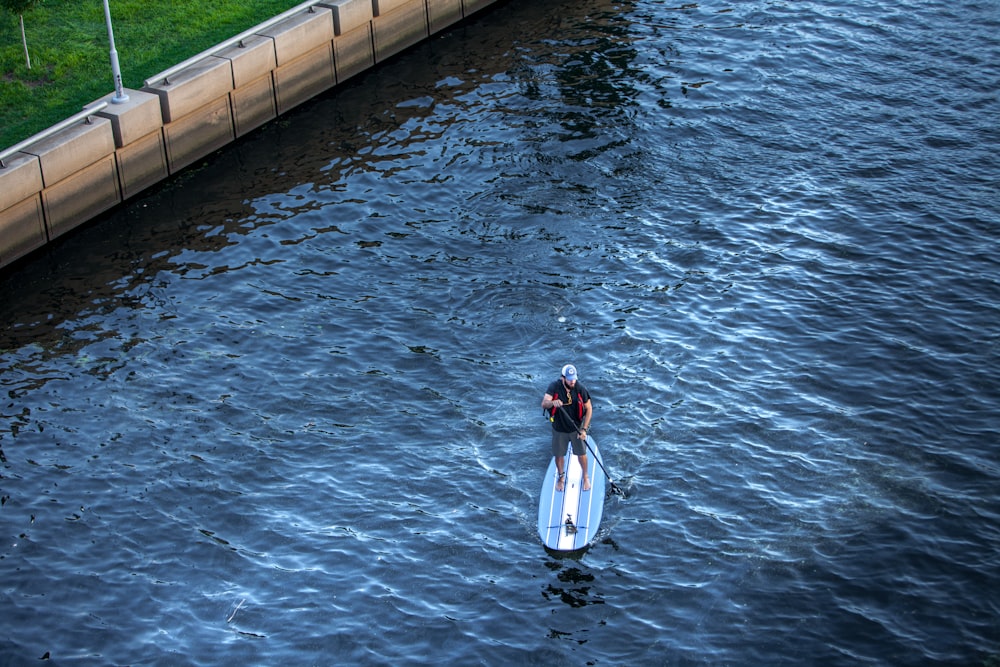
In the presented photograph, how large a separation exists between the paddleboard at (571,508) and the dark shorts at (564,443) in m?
0.29

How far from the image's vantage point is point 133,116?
29500 millimetres

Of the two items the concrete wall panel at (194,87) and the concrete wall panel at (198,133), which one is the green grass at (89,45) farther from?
the concrete wall panel at (198,133)

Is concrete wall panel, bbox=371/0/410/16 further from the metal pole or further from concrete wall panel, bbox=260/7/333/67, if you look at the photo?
the metal pole

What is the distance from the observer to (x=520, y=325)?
25.5 meters

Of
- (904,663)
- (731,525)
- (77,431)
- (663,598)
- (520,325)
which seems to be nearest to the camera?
(904,663)

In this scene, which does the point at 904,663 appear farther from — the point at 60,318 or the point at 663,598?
the point at 60,318

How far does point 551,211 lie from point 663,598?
13388mm

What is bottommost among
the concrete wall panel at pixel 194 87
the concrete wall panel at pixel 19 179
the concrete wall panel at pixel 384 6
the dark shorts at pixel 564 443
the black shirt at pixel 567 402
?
the dark shorts at pixel 564 443

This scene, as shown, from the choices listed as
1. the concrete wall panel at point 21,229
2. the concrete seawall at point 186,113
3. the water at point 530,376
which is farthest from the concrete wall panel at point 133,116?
the concrete wall panel at point 21,229

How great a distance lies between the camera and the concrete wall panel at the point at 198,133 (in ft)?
102

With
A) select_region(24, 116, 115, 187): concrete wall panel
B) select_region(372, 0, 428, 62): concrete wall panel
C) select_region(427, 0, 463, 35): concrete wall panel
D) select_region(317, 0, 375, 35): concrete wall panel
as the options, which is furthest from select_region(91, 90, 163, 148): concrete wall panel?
select_region(427, 0, 463, 35): concrete wall panel

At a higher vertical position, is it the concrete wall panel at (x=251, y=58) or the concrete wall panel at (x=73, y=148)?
the concrete wall panel at (x=251, y=58)

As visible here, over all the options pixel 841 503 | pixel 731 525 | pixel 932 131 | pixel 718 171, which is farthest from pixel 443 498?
pixel 932 131

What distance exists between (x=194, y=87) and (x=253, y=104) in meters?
2.42
